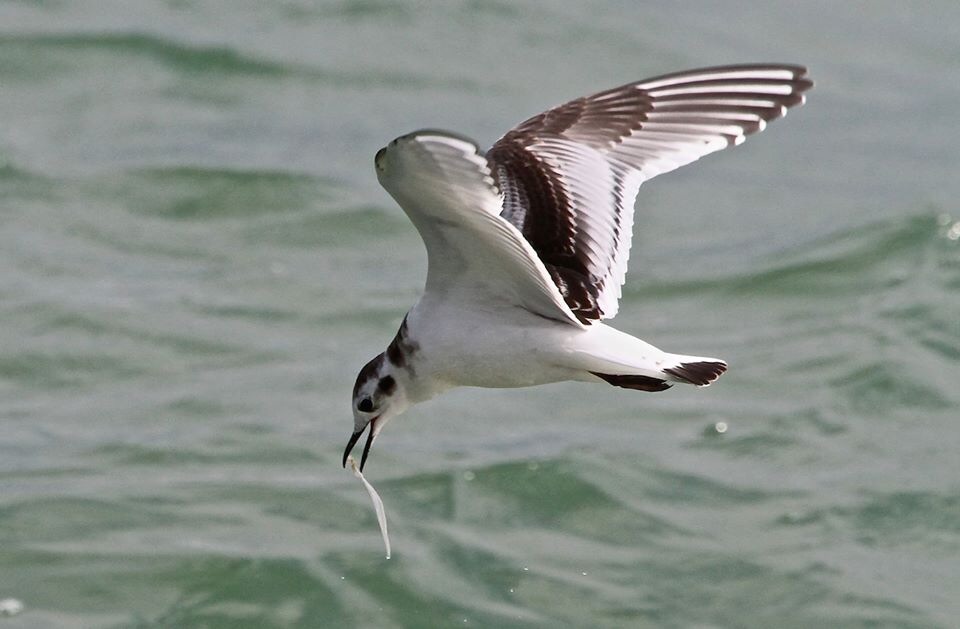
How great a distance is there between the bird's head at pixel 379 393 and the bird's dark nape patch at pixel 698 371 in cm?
126

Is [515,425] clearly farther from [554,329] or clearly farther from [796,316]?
[554,329]

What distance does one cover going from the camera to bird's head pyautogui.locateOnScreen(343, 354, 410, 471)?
7027mm

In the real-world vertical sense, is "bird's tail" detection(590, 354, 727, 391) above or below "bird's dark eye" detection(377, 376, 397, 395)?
above

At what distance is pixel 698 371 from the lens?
245 inches

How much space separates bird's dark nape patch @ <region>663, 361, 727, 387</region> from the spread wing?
0.59 meters

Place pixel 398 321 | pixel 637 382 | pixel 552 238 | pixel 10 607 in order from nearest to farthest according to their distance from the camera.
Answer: pixel 637 382 < pixel 552 238 < pixel 10 607 < pixel 398 321

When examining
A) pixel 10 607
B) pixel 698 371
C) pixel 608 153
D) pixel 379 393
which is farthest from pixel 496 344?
pixel 10 607

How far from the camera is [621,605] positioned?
9555 mm

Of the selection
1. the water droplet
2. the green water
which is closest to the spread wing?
the green water

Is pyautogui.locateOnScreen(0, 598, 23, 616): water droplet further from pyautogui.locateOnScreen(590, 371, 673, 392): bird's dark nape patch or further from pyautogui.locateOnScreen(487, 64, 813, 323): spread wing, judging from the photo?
pyautogui.locateOnScreen(590, 371, 673, 392): bird's dark nape patch

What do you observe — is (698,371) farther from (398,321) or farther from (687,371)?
(398,321)

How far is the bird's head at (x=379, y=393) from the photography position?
23.1 feet

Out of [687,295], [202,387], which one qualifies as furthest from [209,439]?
[687,295]

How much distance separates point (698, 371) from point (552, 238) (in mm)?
1073
